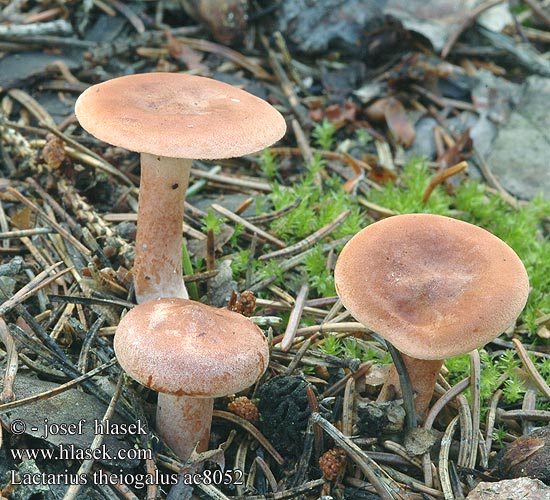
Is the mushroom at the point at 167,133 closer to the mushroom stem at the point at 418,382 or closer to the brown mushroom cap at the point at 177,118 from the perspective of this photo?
the brown mushroom cap at the point at 177,118

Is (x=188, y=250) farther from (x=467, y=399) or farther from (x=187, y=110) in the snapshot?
(x=467, y=399)

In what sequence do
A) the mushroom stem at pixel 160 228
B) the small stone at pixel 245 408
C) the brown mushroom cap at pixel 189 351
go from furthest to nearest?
1. the mushroom stem at pixel 160 228
2. the small stone at pixel 245 408
3. the brown mushroom cap at pixel 189 351

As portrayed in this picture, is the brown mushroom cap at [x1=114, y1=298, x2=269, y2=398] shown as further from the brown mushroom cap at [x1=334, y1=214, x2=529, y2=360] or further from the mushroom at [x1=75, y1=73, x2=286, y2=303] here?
the mushroom at [x1=75, y1=73, x2=286, y2=303]

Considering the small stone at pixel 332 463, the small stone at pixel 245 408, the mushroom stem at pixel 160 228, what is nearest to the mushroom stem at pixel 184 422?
the small stone at pixel 245 408

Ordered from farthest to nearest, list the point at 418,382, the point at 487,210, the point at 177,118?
the point at 487,210 → the point at 418,382 → the point at 177,118

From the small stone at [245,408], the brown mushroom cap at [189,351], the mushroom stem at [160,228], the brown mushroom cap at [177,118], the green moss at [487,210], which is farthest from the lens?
the green moss at [487,210]

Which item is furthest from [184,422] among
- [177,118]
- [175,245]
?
[177,118]

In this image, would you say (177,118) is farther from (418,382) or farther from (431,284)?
(418,382)
